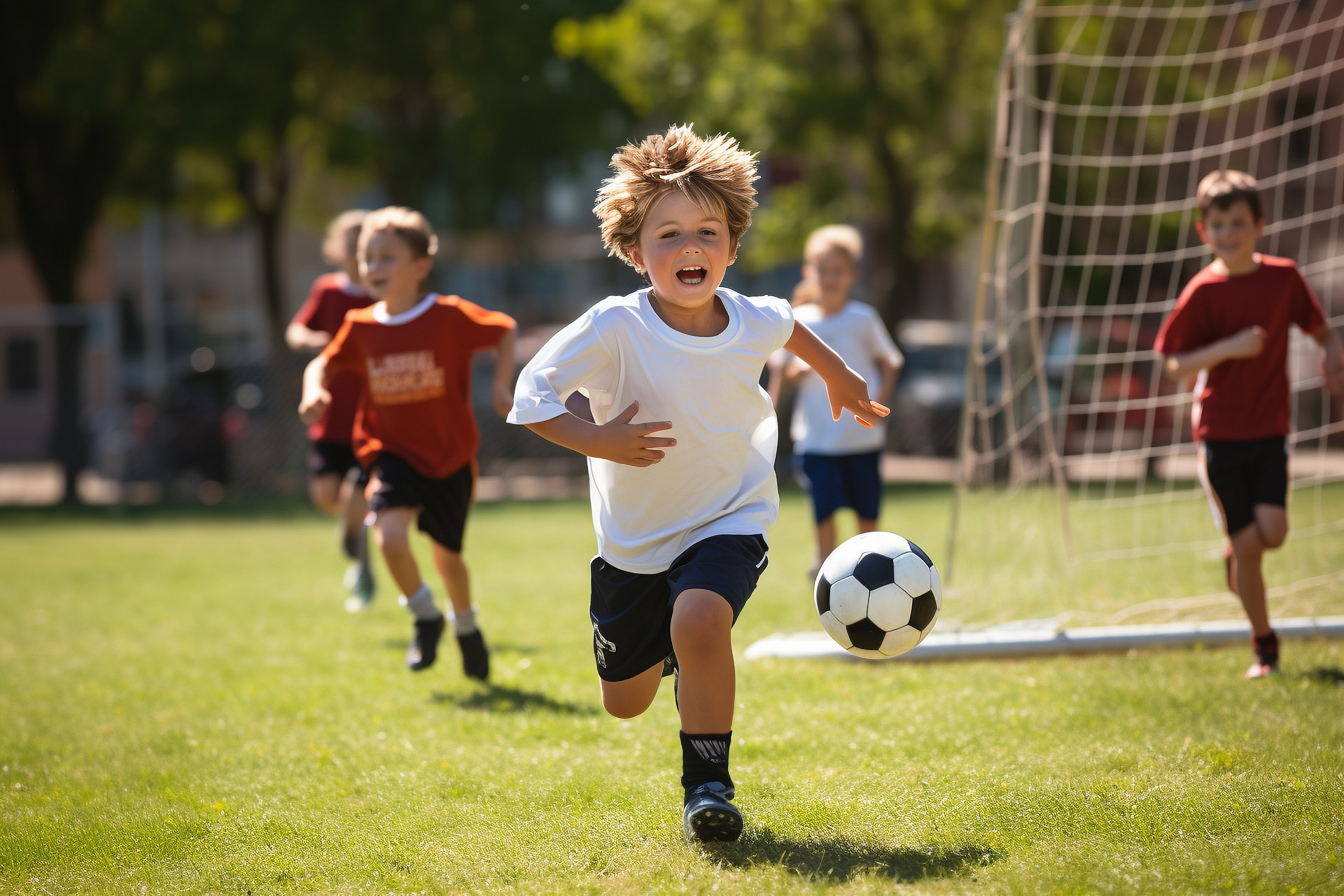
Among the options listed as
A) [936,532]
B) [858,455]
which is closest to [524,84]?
[936,532]

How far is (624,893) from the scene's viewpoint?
2920 mm

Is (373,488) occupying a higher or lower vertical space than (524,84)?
lower

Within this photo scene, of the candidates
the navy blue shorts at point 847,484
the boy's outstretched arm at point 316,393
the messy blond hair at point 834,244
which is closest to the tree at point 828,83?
the messy blond hair at point 834,244

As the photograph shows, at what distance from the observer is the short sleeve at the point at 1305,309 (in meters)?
4.98

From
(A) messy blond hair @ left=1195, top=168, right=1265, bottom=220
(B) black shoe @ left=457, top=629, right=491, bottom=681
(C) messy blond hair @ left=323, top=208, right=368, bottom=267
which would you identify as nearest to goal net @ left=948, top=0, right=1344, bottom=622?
(A) messy blond hair @ left=1195, top=168, right=1265, bottom=220

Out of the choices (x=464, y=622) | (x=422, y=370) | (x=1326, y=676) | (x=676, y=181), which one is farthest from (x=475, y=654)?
(x=1326, y=676)

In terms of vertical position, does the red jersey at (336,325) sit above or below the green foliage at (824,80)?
below

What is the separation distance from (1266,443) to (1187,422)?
5.59m

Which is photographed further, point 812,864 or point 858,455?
point 858,455

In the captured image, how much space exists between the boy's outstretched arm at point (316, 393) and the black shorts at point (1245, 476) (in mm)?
3570

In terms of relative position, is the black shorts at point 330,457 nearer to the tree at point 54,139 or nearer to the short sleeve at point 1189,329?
the short sleeve at point 1189,329

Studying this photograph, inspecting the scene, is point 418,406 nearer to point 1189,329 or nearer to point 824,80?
point 1189,329

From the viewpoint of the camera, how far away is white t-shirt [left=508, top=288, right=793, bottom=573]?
3361 mm

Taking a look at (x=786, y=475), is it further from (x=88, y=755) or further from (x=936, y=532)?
(x=88, y=755)
